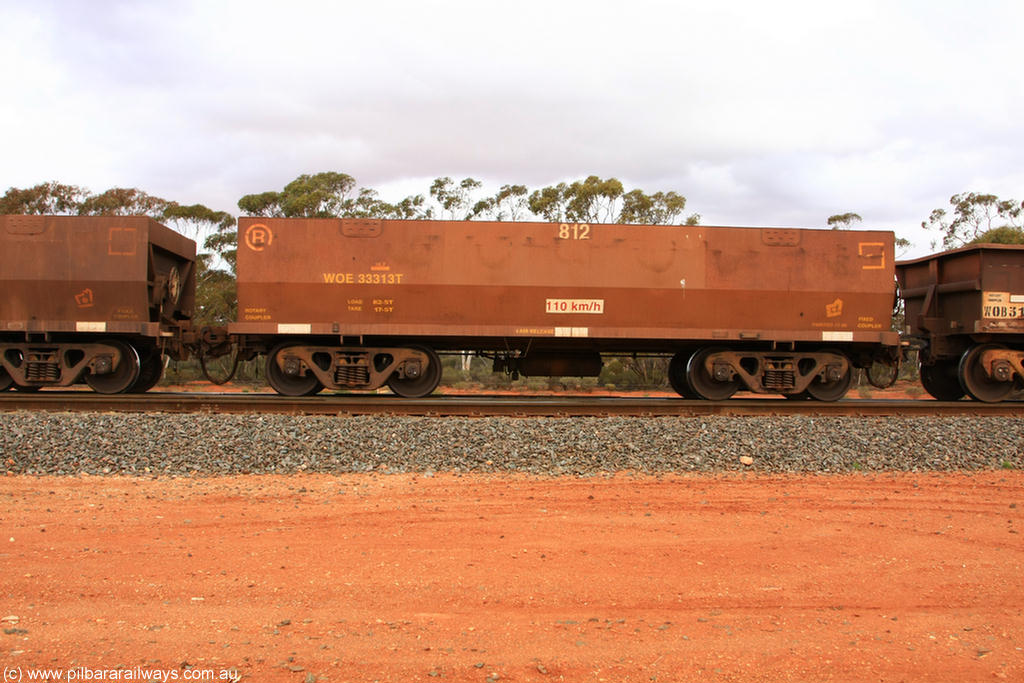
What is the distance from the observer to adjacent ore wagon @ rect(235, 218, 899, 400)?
1095 cm

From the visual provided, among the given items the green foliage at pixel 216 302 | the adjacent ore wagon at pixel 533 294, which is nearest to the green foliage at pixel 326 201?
the green foliage at pixel 216 302

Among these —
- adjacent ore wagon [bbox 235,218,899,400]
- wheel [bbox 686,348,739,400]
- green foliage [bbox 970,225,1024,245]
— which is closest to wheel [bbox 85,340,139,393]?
adjacent ore wagon [bbox 235,218,899,400]

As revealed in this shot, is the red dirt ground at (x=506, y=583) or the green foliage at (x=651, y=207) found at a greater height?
the green foliage at (x=651, y=207)

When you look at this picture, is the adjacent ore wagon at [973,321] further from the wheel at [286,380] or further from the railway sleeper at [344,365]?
the wheel at [286,380]

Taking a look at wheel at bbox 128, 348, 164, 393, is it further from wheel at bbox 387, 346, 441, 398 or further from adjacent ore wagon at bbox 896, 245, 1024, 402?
adjacent ore wagon at bbox 896, 245, 1024, 402

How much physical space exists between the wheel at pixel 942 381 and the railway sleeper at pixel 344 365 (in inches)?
388

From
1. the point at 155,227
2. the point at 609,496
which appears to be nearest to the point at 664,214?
the point at 155,227

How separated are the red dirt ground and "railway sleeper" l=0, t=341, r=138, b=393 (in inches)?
222

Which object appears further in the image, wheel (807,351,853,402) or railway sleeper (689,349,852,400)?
wheel (807,351,853,402)

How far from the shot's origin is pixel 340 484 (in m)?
6.14

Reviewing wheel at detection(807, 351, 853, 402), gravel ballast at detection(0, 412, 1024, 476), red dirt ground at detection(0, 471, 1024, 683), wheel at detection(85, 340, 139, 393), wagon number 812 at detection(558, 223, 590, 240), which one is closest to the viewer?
red dirt ground at detection(0, 471, 1024, 683)

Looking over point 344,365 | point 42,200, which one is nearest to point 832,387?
point 344,365

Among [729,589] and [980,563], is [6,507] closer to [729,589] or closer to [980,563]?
[729,589]

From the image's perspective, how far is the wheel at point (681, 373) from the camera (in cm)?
1215
